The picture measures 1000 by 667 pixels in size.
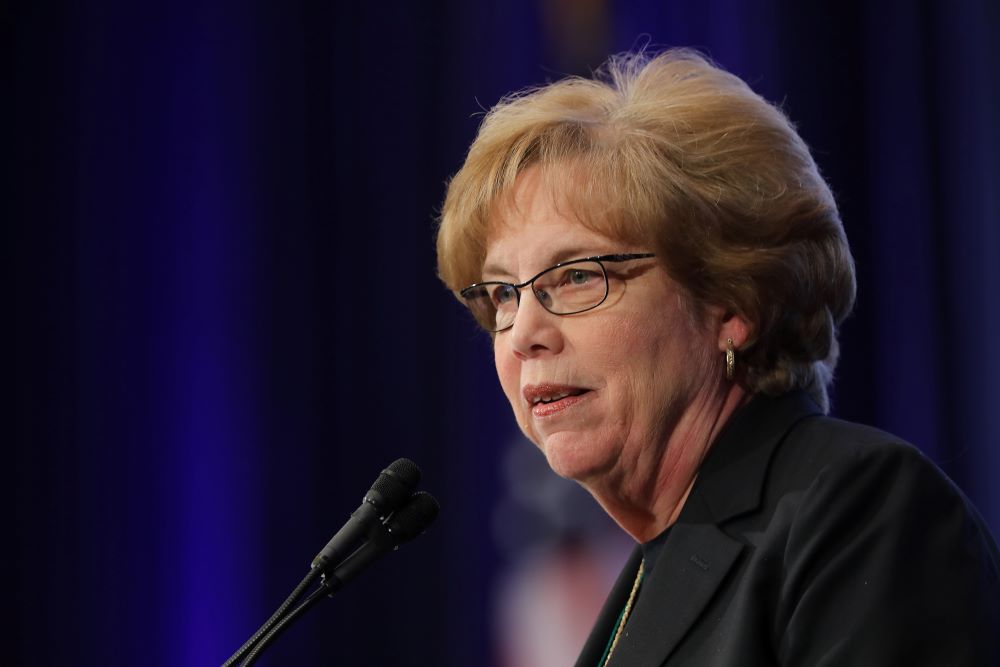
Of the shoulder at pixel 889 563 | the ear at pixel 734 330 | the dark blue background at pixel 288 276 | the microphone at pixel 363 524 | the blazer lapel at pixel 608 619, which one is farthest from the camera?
the dark blue background at pixel 288 276

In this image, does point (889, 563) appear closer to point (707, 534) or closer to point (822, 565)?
point (822, 565)

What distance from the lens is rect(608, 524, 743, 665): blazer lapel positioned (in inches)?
53.9

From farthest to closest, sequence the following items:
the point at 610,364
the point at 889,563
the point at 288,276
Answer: the point at 288,276 < the point at 610,364 < the point at 889,563

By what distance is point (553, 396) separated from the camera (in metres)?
1.59

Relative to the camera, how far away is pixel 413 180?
10.4ft

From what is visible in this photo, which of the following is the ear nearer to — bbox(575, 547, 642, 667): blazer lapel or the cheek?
the cheek

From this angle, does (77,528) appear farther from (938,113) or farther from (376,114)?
(938,113)

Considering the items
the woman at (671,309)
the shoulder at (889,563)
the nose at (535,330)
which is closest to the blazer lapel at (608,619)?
the woman at (671,309)

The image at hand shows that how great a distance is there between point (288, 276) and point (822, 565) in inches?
85.8

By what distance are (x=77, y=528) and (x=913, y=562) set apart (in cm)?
238

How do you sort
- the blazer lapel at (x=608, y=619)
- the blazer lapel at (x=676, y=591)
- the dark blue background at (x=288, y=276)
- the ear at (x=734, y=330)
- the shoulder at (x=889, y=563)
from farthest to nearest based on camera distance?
the dark blue background at (x=288, y=276)
the blazer lapel at (x=608, y=619)
the ear at (x=734, y=330)
the blazer lapel at (x=676, y=591)
the shoulder at (x=889, y=563)

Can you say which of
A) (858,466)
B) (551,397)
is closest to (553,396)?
(551,397)

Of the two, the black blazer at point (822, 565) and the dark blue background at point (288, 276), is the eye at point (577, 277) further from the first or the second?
the dark blue background at point (288, 276)

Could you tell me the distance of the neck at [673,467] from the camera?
1574 mm
